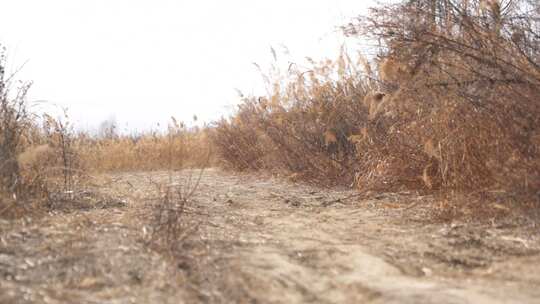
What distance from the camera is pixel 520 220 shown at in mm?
2520

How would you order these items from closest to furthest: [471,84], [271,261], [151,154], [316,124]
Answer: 1. [271,261]
2. [471,84]
3. [316,124]
4. [151,154]

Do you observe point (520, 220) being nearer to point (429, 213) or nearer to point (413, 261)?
point (429, 213)

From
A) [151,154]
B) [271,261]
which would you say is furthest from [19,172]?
[151,154]

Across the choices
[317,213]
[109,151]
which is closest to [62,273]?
[317,213]

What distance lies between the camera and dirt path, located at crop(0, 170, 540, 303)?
1.67m

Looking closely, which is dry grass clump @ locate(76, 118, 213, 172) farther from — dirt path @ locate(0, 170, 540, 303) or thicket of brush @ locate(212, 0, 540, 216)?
dirt path @ locate(0, 170, 540, 303)

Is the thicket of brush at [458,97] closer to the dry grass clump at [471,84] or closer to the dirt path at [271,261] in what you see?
the dry grass clump at [471,84]

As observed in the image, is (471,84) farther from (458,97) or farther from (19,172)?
(19,172)

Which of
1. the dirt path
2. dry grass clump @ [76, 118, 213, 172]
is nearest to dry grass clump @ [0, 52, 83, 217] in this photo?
the dirt path

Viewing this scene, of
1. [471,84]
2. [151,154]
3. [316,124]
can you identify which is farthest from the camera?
[151,154]

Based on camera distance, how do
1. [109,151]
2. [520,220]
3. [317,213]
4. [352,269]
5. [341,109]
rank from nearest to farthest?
[352,269] < [520,220] < [317,213] < [341,109] < [109,151]

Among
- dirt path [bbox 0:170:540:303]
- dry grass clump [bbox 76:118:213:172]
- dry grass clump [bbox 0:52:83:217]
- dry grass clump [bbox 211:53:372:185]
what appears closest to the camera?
dirt path [bbox 0:170:540:303]

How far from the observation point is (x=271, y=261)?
204 cm

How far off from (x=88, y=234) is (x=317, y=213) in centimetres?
161
